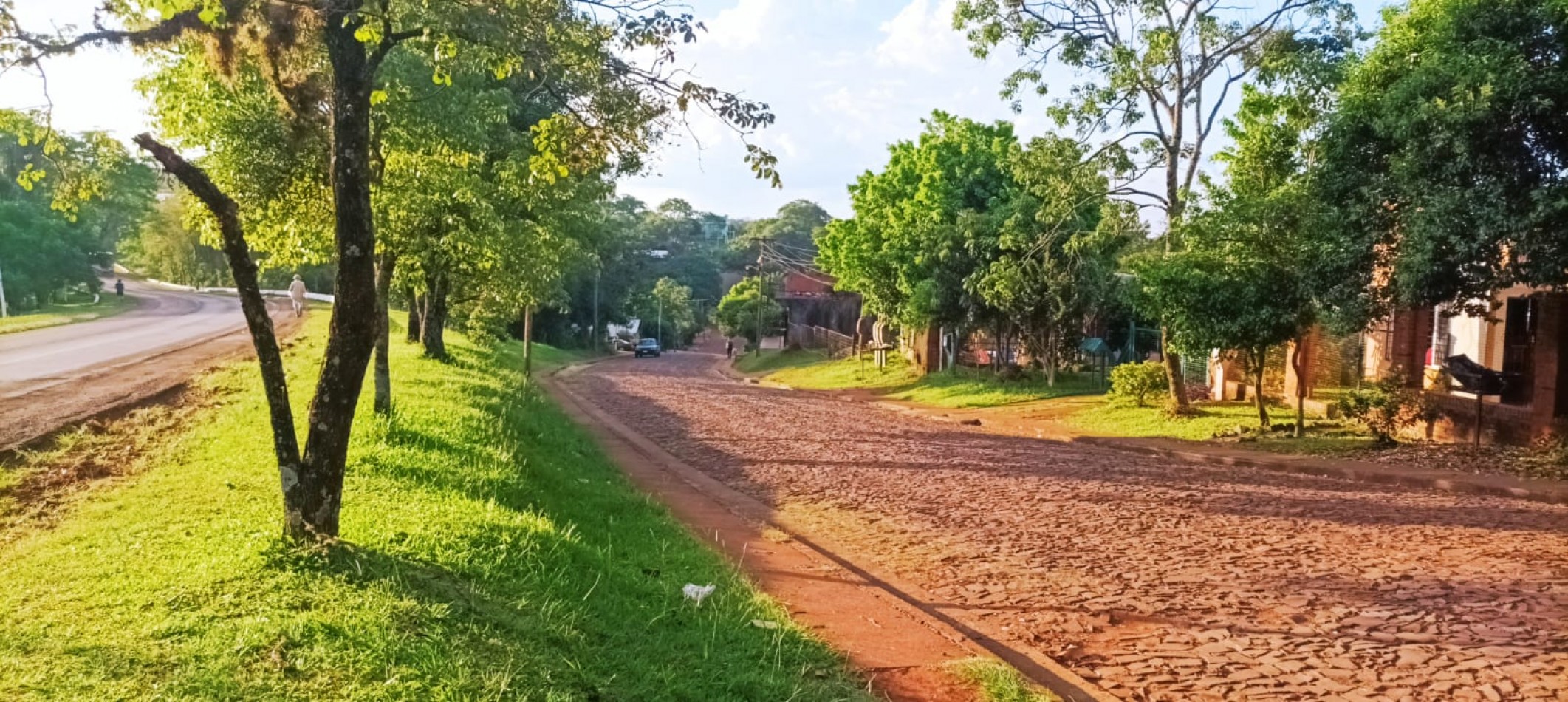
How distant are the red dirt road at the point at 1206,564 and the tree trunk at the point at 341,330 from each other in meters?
4.18

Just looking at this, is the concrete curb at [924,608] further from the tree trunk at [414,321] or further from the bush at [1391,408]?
the tree trunk at [414,321]

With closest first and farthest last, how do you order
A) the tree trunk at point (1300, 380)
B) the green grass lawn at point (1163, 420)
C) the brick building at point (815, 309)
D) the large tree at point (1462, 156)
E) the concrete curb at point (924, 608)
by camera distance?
the concrete curb at point (924, 608) → the large tree at point (1462, 156) → the tree trunk at point (1300, 380) → the green grass lawn at point (1163, 420) → the brick building at point (815, 309)

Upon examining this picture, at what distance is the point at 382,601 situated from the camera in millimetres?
5309

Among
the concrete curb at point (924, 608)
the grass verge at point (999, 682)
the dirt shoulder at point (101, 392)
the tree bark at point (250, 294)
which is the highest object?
the tree bark at point (250, 294)

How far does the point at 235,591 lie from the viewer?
529cm

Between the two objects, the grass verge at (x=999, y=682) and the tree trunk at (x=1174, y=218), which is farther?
the tree trunk at (x=1174, y=218)

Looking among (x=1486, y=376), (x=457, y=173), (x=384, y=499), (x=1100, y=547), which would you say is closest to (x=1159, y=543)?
(x=1100, y=547)

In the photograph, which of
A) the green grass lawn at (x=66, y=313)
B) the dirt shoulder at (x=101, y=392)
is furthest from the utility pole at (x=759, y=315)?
the dirt shoulder at (x=101, y=392)

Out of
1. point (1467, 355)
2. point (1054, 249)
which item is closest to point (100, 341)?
point (1054, 249)

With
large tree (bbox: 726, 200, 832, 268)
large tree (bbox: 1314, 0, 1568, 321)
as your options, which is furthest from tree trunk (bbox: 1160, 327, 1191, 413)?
large tree (bbox: 726, 200, 832, 268)

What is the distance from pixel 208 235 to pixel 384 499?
19.7 feet

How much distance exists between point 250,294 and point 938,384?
2762 centimetres

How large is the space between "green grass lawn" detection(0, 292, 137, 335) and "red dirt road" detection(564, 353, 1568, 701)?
20432 mm

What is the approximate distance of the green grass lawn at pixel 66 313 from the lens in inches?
1080
